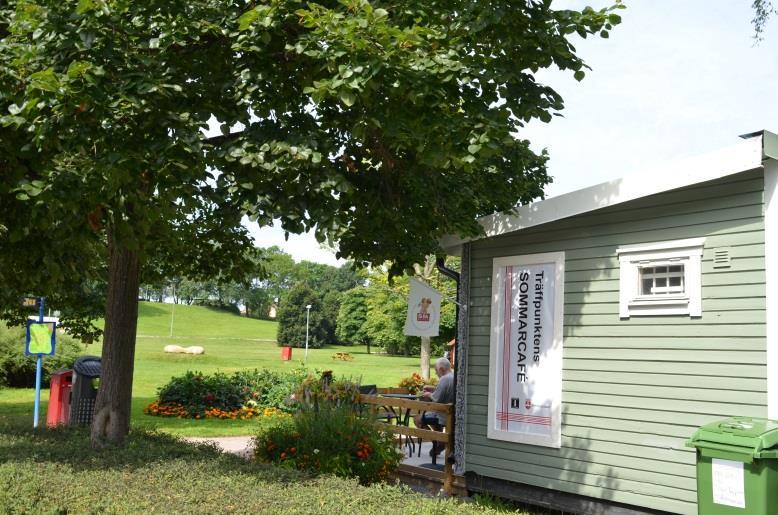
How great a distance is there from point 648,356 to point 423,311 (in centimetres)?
312

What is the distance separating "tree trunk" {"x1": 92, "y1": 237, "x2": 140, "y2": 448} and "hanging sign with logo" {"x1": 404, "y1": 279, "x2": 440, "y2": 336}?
3461 millimetres

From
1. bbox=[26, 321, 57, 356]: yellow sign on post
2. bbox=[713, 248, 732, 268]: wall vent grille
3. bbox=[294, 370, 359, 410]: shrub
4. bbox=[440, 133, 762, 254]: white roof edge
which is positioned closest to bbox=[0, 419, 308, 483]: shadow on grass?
bbox=[294, 370, 359, 410]: shrub

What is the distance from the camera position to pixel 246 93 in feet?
23.7

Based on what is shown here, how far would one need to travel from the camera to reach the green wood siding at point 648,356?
6.83 metres

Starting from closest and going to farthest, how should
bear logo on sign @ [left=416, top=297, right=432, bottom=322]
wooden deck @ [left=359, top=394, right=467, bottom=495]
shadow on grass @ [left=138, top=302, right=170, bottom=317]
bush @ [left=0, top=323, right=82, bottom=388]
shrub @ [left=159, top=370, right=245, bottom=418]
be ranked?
wooden deck @ [left=359, top=394, right=467, bottom=495]
bear logo on sign @ [left=416, top=297, right=432, bottom=322]
shrub @ [left=159, top=370, right=245, bottom=418]
bush @ [left=0, top=323, right=82, bottom=388]
shadow on grass @ [left=138, top=302, right=170, bottom=317]

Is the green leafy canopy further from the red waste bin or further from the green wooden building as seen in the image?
the red waste bin

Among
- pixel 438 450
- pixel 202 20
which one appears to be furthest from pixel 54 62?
pixel 438 450

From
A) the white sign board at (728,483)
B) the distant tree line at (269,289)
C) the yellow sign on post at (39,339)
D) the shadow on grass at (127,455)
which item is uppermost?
the distant tree line at (269,289)

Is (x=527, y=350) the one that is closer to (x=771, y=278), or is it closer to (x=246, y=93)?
(x=771, y=278)

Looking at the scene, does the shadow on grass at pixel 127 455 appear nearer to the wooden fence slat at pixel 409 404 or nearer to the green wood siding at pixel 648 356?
the wooden fence slat at pixel 409 404

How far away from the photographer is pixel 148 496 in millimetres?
5957

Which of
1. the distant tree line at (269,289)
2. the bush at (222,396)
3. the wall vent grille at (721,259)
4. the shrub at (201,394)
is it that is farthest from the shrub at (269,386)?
the distant tree line at (269,289)

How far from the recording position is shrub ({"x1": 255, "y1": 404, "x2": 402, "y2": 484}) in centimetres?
855

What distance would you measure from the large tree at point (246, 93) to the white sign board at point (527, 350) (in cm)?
183
